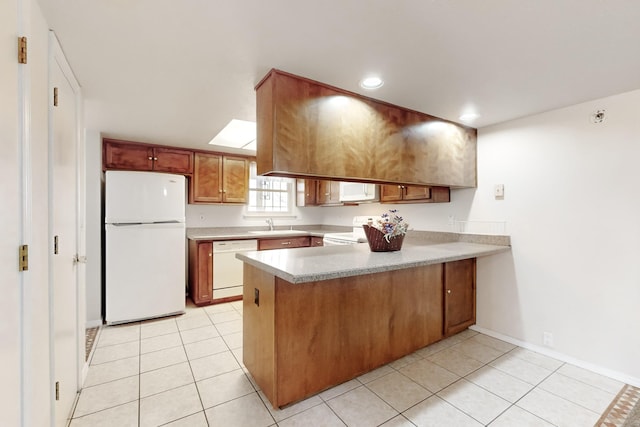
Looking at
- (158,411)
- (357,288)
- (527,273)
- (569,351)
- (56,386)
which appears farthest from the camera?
(527,273)

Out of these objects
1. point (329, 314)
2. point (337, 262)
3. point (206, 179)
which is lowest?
point (329, 314)

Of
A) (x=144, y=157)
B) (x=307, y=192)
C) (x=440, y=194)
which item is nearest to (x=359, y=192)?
(x=440, y=194)

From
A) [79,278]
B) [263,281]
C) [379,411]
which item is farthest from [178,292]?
[379,411]

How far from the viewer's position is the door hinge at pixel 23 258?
3.52 feet

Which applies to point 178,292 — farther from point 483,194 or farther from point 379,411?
point 483,194

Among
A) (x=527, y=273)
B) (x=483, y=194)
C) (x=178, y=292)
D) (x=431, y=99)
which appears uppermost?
(x=431, y=99)

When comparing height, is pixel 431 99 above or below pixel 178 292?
above

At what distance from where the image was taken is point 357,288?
2.18 metres

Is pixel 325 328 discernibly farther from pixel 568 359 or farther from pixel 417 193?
pixel 568 359

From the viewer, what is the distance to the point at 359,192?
3.92 meters

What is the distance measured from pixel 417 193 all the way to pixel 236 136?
2.37 metres

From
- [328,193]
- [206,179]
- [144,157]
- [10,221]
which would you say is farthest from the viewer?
[328,193]

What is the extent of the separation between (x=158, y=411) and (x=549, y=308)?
317cm

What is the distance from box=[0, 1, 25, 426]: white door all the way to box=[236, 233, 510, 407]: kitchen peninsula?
1.05m
